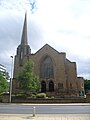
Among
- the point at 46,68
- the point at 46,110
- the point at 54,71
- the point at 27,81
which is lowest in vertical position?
the point at 46,110

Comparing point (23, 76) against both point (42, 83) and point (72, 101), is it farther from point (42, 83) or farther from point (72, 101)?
point (42, 83)

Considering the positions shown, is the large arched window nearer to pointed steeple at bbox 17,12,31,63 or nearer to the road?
pointed steeple at bbox 17,12,31,63

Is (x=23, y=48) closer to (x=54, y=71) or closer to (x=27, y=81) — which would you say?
(x=54, y=71)

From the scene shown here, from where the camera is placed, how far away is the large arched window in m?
68.9

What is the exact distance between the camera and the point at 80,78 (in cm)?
7056

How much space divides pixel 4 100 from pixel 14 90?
2269 cm

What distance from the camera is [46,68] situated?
69.7 meters

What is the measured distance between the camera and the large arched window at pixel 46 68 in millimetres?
68938

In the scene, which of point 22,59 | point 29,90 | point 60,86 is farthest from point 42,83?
point 29,90

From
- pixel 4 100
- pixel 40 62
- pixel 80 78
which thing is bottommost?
pixel 4 100

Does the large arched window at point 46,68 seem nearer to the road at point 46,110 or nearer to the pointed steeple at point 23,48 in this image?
the pointed steeple at point 23,48

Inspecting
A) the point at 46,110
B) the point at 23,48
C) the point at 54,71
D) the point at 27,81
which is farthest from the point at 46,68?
the point at 46,110

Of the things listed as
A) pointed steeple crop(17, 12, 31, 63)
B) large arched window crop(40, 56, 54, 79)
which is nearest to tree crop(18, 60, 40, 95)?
large arched window crop(40, 56, 54, 79)

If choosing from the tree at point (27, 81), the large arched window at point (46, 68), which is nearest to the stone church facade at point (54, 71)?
the large arched window at point (46, 68)
